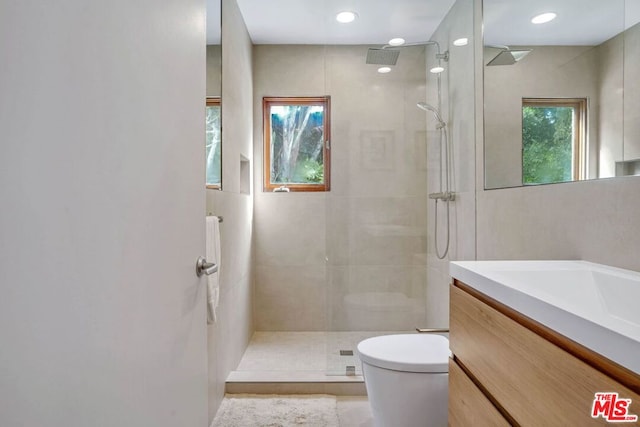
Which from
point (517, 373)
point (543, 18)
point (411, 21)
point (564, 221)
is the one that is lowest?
point (517, 373)

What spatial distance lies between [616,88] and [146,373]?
1.45 meters

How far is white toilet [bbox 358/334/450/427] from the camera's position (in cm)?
141

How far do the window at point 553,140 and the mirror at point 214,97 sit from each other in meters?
1.51

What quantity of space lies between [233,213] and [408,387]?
57.6 inches

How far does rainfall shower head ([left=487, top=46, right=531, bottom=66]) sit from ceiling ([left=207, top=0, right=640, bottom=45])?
3cm

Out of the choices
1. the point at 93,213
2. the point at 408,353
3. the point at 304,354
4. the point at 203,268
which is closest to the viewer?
the point at 93,213

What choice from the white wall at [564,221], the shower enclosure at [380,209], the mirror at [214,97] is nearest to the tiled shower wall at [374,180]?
the shower enclosure at [380,209]

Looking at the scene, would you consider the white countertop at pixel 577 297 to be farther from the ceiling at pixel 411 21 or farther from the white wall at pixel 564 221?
the ceiling at pixel 411 21

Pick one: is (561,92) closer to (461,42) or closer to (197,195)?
(461,42)

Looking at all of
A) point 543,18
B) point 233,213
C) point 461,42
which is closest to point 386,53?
point 461,42

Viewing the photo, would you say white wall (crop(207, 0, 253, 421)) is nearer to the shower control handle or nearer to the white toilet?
the white toilet

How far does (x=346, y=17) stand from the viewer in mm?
2477

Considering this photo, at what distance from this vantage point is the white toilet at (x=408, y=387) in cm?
141

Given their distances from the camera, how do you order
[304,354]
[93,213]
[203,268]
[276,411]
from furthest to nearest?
[304,354] → [276,411] → [203,268] → [93,213]
